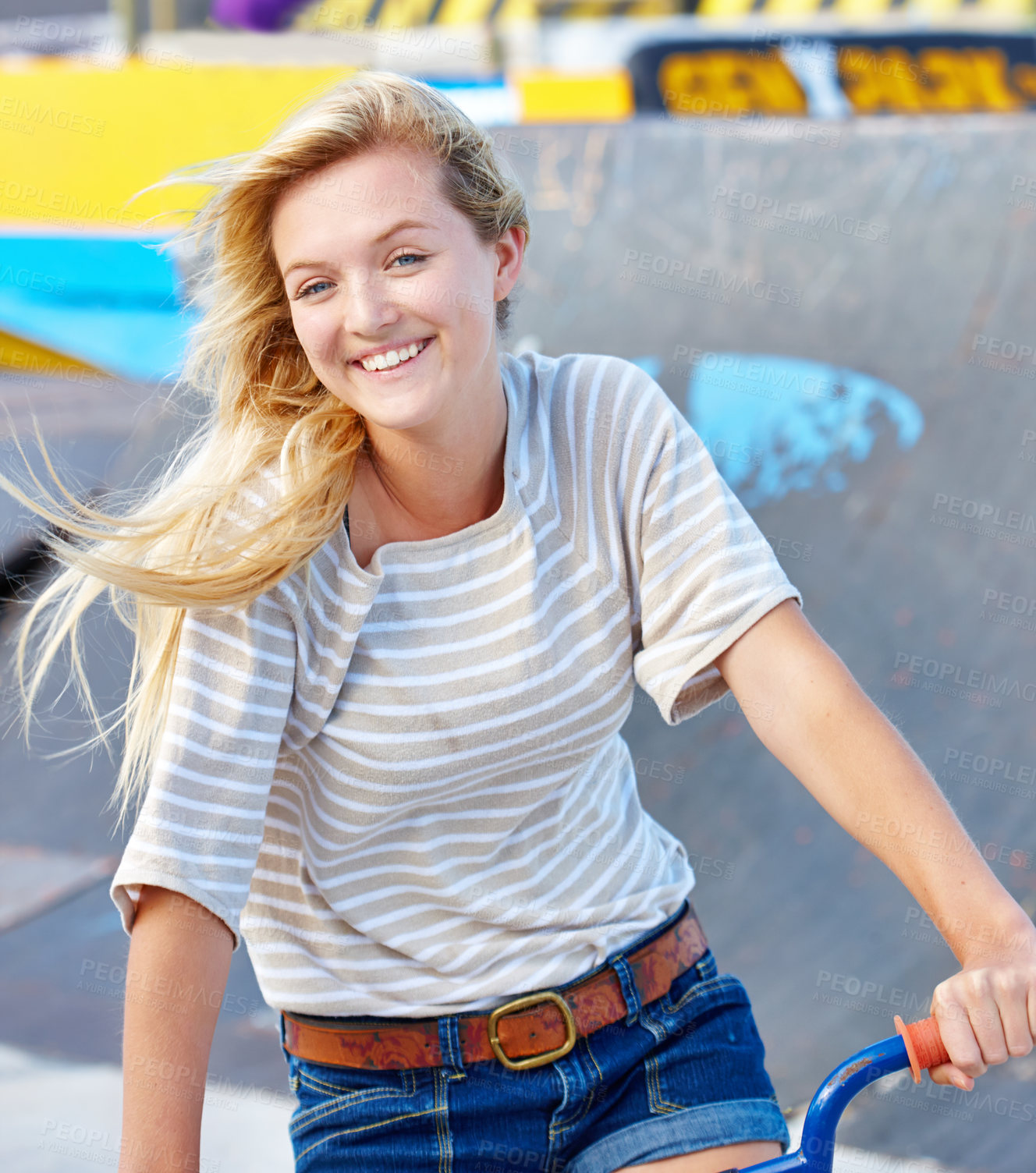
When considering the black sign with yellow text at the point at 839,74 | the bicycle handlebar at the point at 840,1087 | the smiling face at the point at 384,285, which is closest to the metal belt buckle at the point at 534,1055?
the bicycle handlebar at the point at 840,1087

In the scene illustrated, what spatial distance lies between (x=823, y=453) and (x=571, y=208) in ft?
4.00

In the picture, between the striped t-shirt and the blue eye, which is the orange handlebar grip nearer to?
the striped t-shirt

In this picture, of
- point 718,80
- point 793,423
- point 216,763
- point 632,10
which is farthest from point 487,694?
point 632,10

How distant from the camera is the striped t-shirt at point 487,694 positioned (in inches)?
44.9

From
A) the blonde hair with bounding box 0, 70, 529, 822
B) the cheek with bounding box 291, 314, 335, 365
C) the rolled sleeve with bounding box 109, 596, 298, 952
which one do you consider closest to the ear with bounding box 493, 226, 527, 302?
the blonde hair with bounding box 0, 70, 529, 822

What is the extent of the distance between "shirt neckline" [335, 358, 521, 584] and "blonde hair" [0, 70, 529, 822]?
1.9 inches

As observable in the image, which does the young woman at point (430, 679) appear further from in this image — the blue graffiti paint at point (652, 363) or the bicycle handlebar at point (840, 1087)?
the blue graffiti paint at point (652, 363)

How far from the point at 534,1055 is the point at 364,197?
0.94 meters

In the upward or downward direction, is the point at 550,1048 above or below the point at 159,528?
below

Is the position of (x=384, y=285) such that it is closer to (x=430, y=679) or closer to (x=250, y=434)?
(x=250, y=434)

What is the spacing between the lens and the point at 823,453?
3242 mm

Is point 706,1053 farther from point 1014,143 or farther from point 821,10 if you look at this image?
point 821,10

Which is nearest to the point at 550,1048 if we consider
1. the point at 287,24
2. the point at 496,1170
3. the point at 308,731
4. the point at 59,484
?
the point at 496,1170

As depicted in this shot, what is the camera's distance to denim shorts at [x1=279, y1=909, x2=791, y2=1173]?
119cm
